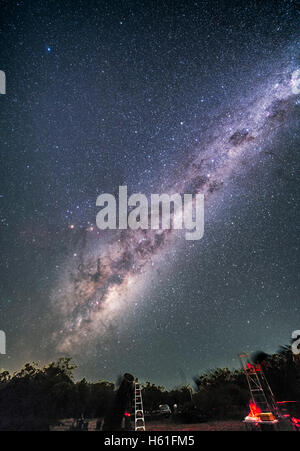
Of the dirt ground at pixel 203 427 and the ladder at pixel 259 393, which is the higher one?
the ladder at pixel 259 393

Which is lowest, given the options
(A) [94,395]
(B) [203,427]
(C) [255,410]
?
(A) [94,395]

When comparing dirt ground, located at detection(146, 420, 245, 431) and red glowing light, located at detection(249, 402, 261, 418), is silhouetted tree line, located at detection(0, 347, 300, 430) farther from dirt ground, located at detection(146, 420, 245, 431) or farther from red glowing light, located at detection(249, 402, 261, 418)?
red glowing light, located at detection(249, 402, 261, 418)

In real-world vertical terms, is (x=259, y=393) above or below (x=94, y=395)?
above

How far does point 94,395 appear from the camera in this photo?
34.7 m

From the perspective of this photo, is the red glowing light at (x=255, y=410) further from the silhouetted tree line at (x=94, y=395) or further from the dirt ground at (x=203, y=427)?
the silhouetted tree line at (x=94, y=395)

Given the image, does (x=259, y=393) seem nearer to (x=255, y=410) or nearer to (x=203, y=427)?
(x=255, y=410)

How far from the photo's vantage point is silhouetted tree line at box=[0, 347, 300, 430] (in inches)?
1010

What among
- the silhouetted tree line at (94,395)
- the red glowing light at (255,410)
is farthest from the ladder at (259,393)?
the silhouetted tree line at (94,395)

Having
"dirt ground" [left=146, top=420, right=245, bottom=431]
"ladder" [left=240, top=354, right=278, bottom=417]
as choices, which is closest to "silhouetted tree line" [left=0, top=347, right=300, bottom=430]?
"dirt ground" [left=146, top=420, right=245, bottom=431]

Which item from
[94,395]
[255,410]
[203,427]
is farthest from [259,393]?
[94,395]

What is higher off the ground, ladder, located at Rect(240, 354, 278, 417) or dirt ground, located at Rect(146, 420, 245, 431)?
ladder, located at Rect(240, 354, 278, 417)

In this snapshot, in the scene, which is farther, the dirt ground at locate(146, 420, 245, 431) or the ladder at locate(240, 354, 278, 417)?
the dirt ground at locate(146, 420, 245, 431)

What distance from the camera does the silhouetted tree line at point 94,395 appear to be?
25.7 m
